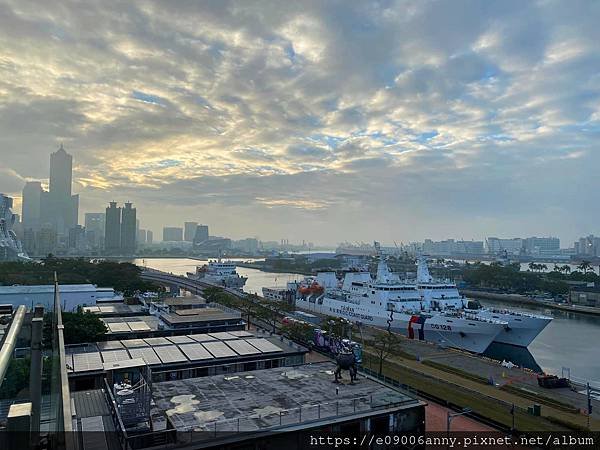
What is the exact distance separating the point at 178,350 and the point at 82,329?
4.49 m

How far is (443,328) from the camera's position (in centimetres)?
2752

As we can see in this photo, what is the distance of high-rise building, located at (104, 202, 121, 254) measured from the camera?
618 ft

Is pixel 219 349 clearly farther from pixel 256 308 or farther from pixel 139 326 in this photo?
pixel 256 308

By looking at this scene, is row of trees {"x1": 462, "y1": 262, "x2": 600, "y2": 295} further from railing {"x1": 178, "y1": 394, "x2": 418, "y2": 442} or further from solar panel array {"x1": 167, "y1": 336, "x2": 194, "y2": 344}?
railing {"x1": 178, "y1": 394, "x2": 418, "y2": 442}

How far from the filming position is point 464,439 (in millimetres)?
11508

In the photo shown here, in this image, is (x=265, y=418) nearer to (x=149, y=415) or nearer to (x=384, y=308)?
(x=149, y=415)

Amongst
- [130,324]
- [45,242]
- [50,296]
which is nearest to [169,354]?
[130,324]

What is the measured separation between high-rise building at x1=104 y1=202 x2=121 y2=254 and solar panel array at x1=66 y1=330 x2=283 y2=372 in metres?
180

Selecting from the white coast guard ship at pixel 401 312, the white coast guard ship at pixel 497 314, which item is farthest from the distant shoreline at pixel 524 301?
the white coast guard ship at pixel 401 312

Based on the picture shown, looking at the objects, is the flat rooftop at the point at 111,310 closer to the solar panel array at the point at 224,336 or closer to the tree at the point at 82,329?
the tree at the point at 82,329

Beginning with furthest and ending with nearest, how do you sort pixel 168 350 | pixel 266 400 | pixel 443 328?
pixel 443 328
pixel 168 350
pixel 266 400

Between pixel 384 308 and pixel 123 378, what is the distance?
2385 centimetres

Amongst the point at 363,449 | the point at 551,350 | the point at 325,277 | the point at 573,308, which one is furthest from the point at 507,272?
the point at 363,449

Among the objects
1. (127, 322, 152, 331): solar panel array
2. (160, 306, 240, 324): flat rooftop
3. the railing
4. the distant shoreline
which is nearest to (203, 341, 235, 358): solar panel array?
(127, 322, 152, 331): solar panel array
